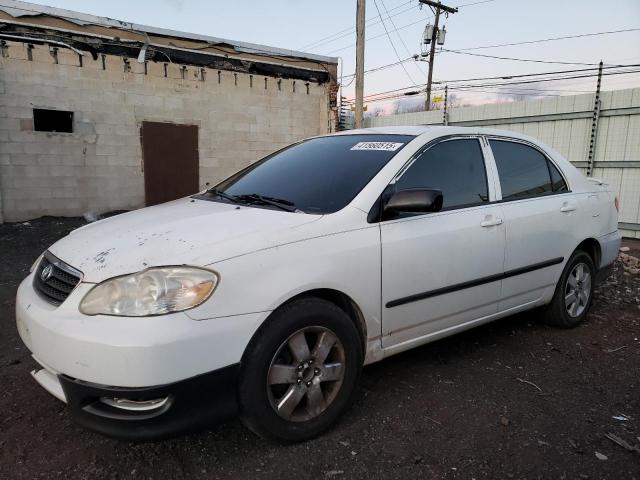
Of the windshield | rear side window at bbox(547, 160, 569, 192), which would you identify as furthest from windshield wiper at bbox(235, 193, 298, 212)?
rear side window at bbox(547, 160, 569, 192)

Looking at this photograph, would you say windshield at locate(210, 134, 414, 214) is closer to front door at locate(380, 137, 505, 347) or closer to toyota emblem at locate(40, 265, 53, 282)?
front door at locate(380, 137, 505, 347)

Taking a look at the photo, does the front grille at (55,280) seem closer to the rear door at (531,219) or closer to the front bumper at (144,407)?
the front bumper at (144,407)

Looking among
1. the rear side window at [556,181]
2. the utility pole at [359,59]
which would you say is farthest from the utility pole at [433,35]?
the rear side window at [556,181]

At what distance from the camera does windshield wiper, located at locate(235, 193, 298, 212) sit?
8.91ft

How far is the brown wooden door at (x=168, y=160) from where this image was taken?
34.3ft

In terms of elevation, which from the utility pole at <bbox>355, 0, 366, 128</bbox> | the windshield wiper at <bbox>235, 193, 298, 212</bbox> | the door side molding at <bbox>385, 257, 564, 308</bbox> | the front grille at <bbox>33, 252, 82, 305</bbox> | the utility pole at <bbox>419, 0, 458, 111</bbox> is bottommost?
the door side molding at <bbox>385, 257, 564, 308</bbox>

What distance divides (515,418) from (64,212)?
9.50 metres

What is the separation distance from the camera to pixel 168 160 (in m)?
10.7

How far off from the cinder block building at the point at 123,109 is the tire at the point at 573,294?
8.69 meters

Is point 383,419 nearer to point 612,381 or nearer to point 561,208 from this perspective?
point 612,381

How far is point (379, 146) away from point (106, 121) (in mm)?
8503

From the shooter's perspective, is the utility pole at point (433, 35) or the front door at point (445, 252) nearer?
the front door at point (445, 252)

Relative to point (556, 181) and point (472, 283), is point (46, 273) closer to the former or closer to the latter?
point (472, 283)

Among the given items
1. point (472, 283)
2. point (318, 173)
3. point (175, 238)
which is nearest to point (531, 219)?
point (472, 283)
